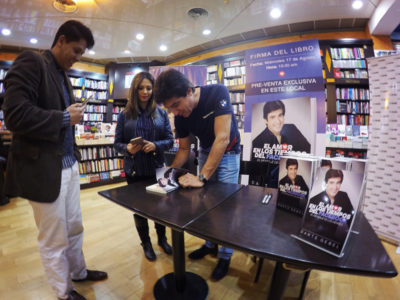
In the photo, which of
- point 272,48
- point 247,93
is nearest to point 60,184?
point 247,93

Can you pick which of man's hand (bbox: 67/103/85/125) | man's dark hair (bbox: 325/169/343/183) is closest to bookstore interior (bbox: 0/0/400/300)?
man's dark hair (bbox: 325/169/343/183)

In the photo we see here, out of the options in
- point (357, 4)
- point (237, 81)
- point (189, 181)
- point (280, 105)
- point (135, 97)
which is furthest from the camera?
point (237, 81)

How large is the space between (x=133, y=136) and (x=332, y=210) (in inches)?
57.4

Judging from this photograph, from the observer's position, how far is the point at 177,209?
0.91 meters

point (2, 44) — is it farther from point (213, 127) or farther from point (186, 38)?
point (213, 127)

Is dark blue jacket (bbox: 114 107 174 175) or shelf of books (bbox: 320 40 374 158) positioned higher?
shelf of books (bbox: 320 40 374 158)

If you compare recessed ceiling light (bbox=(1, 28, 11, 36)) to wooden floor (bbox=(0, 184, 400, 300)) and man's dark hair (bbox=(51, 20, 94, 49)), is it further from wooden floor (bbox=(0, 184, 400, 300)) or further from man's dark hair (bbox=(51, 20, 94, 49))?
man's dark hair (bbox=(51, 20, 94, 49))

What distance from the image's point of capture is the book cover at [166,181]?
3.76 ft

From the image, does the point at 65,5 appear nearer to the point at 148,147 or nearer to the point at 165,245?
the point at 148,147

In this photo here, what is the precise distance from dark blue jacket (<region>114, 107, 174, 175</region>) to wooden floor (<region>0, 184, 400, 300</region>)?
813mm

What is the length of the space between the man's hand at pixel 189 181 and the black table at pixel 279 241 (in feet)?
0.98

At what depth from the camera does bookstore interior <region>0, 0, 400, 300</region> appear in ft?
2.21

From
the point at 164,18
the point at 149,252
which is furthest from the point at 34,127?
the point at 164,18

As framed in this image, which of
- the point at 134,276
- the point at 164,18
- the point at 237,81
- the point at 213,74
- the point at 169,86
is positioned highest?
the point at 164,18
